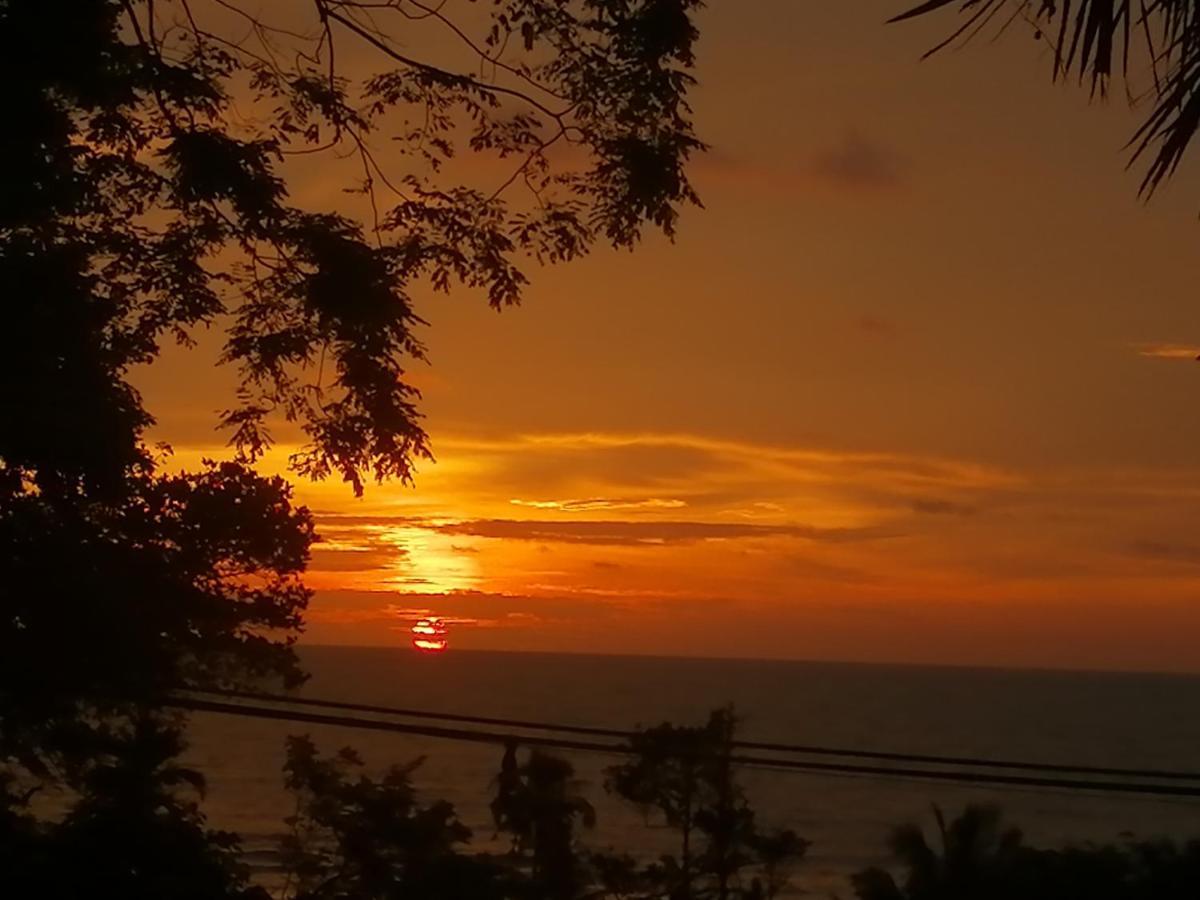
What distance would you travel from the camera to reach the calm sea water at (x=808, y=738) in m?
62.0

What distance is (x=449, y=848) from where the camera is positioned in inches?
704

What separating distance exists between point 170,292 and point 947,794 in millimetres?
72762

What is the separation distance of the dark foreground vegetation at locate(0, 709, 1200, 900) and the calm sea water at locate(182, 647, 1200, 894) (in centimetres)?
1008

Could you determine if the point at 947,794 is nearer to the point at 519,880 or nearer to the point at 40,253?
the point at 519,880

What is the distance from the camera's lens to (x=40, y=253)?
8.99 meters

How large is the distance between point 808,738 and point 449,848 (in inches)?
3310

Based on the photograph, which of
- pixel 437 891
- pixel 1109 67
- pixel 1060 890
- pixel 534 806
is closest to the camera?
pixel 1109 67

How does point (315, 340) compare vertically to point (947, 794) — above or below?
above

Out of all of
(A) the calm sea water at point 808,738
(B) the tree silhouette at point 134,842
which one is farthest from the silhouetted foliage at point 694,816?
(B) the tree silhouette at point 134,842

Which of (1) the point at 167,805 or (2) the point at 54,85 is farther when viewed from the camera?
(1) the point at 167,805

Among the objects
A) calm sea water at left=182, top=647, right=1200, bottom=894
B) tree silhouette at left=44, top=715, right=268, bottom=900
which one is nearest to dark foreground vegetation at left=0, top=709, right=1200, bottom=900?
tree silhouette at left=44, top=715, right=268, bottom=900

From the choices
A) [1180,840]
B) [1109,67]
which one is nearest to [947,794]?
[1180,840]

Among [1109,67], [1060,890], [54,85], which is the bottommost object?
[1060,890]

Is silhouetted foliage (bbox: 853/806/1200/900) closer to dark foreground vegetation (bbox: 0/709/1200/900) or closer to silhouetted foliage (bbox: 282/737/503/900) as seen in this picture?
dark foreground vegetation (bbox: 0/709/1200/900)
